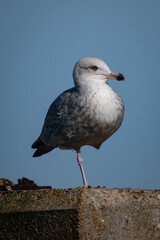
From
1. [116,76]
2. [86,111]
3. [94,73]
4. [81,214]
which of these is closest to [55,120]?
[86,111]

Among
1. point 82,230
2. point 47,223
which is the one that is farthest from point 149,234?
point 47,223

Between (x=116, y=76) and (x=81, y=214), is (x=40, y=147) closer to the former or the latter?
(x=116, y=76)

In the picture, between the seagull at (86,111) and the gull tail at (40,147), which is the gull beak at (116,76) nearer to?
the seagull at (86,111)

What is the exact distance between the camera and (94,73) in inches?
279

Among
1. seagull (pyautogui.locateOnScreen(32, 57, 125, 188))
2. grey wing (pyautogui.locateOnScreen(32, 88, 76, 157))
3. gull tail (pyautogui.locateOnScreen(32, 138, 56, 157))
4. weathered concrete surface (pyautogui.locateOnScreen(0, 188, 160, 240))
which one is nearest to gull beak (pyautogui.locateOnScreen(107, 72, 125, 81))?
seagull (pyautogui.locateOnScreen(32, 57, 125, 188))

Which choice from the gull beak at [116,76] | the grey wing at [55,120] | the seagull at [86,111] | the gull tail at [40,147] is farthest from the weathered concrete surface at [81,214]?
the gull tail at [40,147]

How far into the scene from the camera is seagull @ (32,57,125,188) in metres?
6.62

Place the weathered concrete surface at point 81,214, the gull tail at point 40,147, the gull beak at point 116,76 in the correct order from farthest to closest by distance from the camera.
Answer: the gull tail at point 40,147, the gull beak at point 116,76, the weathered concrete surface at point 81,214

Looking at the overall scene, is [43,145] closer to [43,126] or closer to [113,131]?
[43,126]

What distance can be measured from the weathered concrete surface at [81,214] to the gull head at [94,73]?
2.43 metres

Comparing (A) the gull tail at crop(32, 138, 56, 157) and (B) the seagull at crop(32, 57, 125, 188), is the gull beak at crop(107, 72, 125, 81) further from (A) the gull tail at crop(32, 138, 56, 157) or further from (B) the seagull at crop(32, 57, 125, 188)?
(A) the gull tail at crop(32, 138, 56, 157)

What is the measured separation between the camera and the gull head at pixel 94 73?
7051 millimetres

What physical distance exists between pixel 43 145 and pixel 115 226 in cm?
347

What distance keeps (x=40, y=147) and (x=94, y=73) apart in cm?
222
